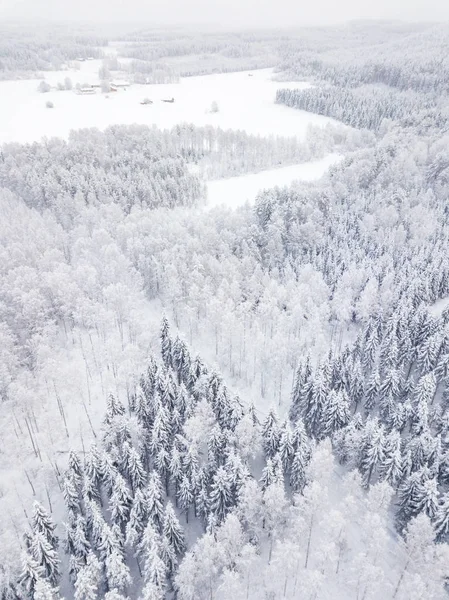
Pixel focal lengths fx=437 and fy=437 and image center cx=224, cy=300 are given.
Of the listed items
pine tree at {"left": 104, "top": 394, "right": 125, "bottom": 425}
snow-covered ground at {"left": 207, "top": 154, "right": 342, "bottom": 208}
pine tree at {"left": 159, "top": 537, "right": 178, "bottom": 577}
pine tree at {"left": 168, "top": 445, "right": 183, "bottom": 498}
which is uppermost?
snow-covered ground at {"left": 207, "top": 154, "right": 342, "bottom": 208}

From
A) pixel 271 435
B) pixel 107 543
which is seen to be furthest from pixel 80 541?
pixel 271 435

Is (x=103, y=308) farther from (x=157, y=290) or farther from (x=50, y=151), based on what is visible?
(x=50, y=151)

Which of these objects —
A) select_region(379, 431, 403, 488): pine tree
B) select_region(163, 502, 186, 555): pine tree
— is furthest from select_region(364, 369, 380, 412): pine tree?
select_region(163, 502, 186, 555): pine tree

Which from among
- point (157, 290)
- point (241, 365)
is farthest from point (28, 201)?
point (241, 365)

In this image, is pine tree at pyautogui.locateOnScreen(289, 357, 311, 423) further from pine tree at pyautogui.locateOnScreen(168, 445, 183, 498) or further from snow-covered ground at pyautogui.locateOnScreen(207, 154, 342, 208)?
snow-covered ground at pyautogui.locateOnScreen(207, 154, 342, 208)

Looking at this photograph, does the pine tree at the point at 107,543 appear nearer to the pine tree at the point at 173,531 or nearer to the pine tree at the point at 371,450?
the pine tree at the point at 173,531

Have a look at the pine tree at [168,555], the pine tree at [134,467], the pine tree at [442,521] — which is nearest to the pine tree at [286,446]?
the pine tree at [168,555]
